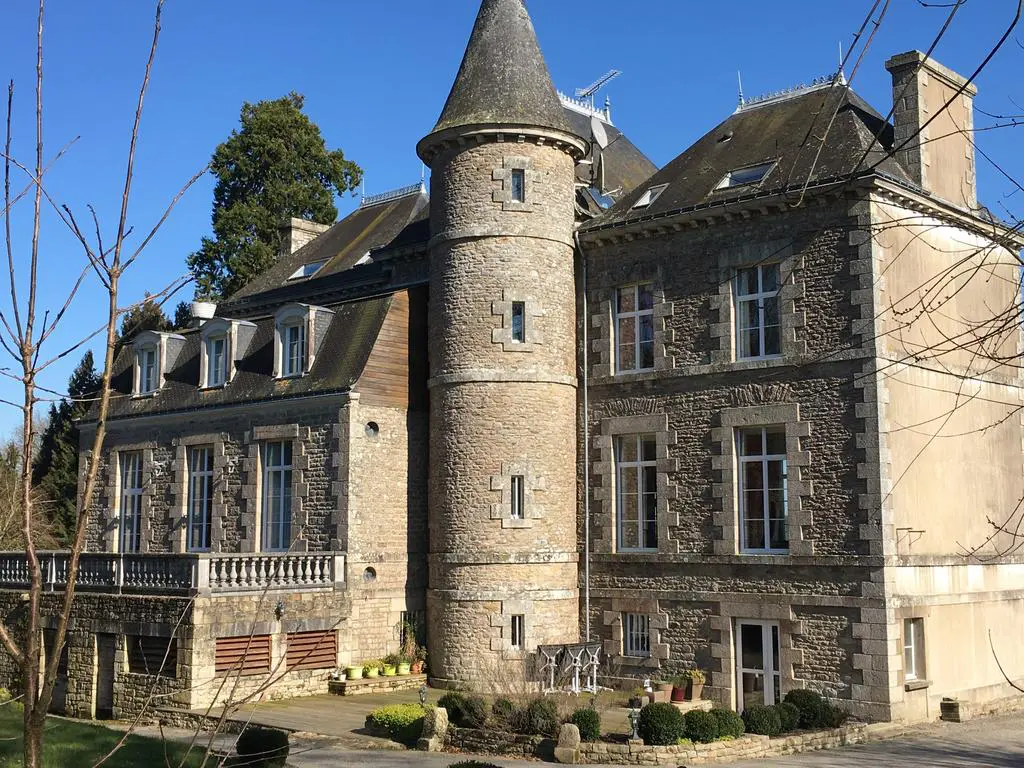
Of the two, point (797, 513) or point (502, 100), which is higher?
point (502, 100)

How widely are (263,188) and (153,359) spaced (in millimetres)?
14689

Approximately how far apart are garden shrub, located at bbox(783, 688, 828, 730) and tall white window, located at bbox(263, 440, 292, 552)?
10346mm

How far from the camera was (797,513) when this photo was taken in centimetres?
1772

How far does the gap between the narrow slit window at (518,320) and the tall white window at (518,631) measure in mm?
4988

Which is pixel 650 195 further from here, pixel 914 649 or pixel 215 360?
pixel 215 360

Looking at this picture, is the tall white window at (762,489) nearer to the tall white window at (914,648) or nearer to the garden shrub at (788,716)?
the tall white window at (914,648)

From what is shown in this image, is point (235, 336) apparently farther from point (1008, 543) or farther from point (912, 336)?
point (1008, 543)

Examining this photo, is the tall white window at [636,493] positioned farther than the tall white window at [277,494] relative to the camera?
No

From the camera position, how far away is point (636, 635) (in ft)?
64.8

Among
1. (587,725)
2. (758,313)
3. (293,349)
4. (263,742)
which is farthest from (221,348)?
(263,742)

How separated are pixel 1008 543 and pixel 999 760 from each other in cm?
665

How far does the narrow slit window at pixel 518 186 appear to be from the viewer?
68.0ft

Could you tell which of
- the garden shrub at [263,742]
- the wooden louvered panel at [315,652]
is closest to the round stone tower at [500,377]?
the wooden louvered panel at [315,652]

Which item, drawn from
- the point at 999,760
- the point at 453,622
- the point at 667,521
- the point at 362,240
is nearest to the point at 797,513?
the point at 667,521
